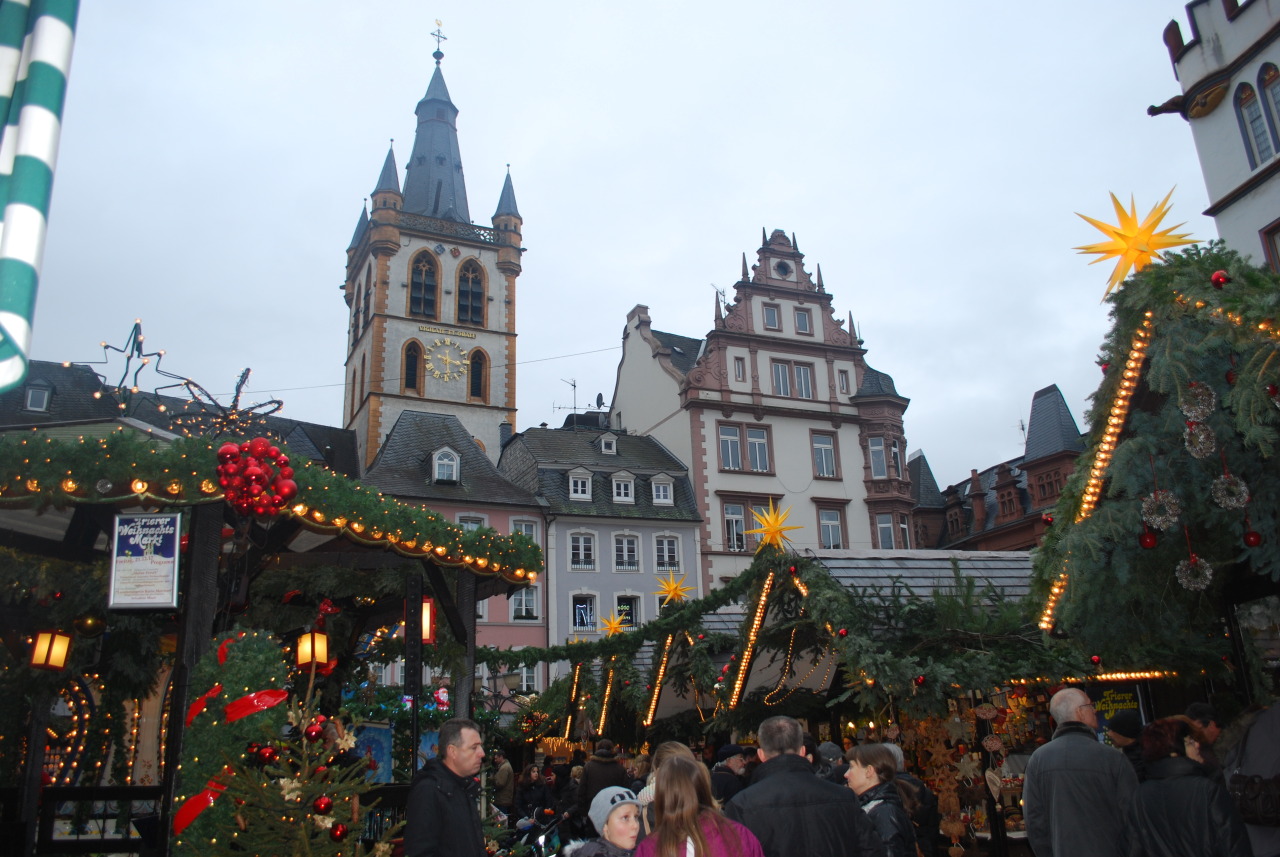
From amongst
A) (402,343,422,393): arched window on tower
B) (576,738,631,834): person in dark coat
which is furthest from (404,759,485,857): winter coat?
(402,343,422,393): arched window on tower

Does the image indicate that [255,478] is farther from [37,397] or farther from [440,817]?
[37,397]

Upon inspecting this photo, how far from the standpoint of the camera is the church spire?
54594mm

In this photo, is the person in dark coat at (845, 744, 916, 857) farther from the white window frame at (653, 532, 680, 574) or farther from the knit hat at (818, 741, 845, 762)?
the white window frame at (653, 532, 680, 574)

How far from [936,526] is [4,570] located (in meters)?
41.3

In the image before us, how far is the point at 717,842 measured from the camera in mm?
3414

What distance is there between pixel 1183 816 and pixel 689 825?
263 cm

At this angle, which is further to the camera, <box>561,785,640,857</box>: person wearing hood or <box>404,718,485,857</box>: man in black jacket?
<box>404,718,485,857</box>: man in black jacket

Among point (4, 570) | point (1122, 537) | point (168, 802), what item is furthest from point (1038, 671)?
point (4, 570)

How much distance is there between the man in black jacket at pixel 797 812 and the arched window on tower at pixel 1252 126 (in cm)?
1542

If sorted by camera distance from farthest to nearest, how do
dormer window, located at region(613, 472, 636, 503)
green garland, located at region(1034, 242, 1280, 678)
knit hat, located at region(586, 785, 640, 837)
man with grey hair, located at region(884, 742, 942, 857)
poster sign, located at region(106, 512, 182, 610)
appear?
dormer window, located at region(613, 472, 636, 503) < poster sign, located at region(106, 512, 182, 610) < man with grey hair, located at region(884, 742, 942, 857) < green garland, located at region(1034, 242, 1280, 678) < knit hat, located at region(586, 785, 640, 837)

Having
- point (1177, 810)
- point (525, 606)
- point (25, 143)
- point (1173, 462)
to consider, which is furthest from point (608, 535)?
point (25, 143)

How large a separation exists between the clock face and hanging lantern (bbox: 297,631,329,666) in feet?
124

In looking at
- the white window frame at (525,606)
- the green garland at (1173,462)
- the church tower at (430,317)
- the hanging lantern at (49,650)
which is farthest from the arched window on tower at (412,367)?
the green garland at (1173,462)

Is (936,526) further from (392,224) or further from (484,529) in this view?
(484,529)
